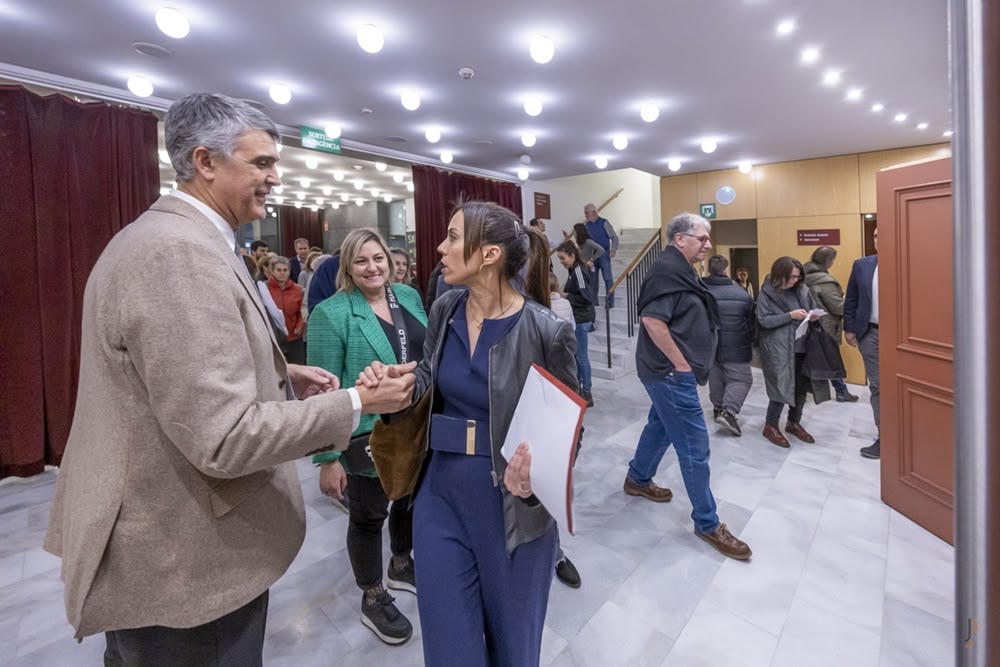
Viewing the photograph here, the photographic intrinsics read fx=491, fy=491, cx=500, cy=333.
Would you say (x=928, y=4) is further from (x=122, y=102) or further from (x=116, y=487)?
(x=122, y=102)

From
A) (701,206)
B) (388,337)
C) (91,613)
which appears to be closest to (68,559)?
(91,613)

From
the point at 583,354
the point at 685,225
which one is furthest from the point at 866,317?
the point at 583,354

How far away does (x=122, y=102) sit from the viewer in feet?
13.5

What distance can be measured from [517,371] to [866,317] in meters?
3.63

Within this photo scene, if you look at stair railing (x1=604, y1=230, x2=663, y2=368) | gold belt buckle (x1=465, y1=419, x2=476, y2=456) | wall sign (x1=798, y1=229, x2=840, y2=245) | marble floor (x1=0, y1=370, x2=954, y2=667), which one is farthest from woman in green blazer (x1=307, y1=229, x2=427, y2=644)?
wall sign (x1=798, y1=229, x2=840, y2=245)

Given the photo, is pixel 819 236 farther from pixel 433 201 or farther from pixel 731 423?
pixel 433 201

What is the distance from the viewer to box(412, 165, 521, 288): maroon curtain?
22.7 ft

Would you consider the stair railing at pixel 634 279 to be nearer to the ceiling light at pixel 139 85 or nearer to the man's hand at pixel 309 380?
the ceiling light at pixel 139 85

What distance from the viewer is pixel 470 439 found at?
1338 mm

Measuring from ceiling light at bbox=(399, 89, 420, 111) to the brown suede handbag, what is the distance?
3.61m

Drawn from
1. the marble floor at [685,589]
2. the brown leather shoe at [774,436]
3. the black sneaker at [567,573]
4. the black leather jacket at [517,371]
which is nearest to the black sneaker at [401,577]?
the marble floor at [685,589]

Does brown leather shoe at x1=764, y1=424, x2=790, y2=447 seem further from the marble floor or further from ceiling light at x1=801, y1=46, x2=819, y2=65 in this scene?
ceiling light at x1=801, y1=46, x2=819, y2=65

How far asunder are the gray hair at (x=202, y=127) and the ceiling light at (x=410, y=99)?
11.6ft

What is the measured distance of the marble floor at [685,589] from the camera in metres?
1.96
